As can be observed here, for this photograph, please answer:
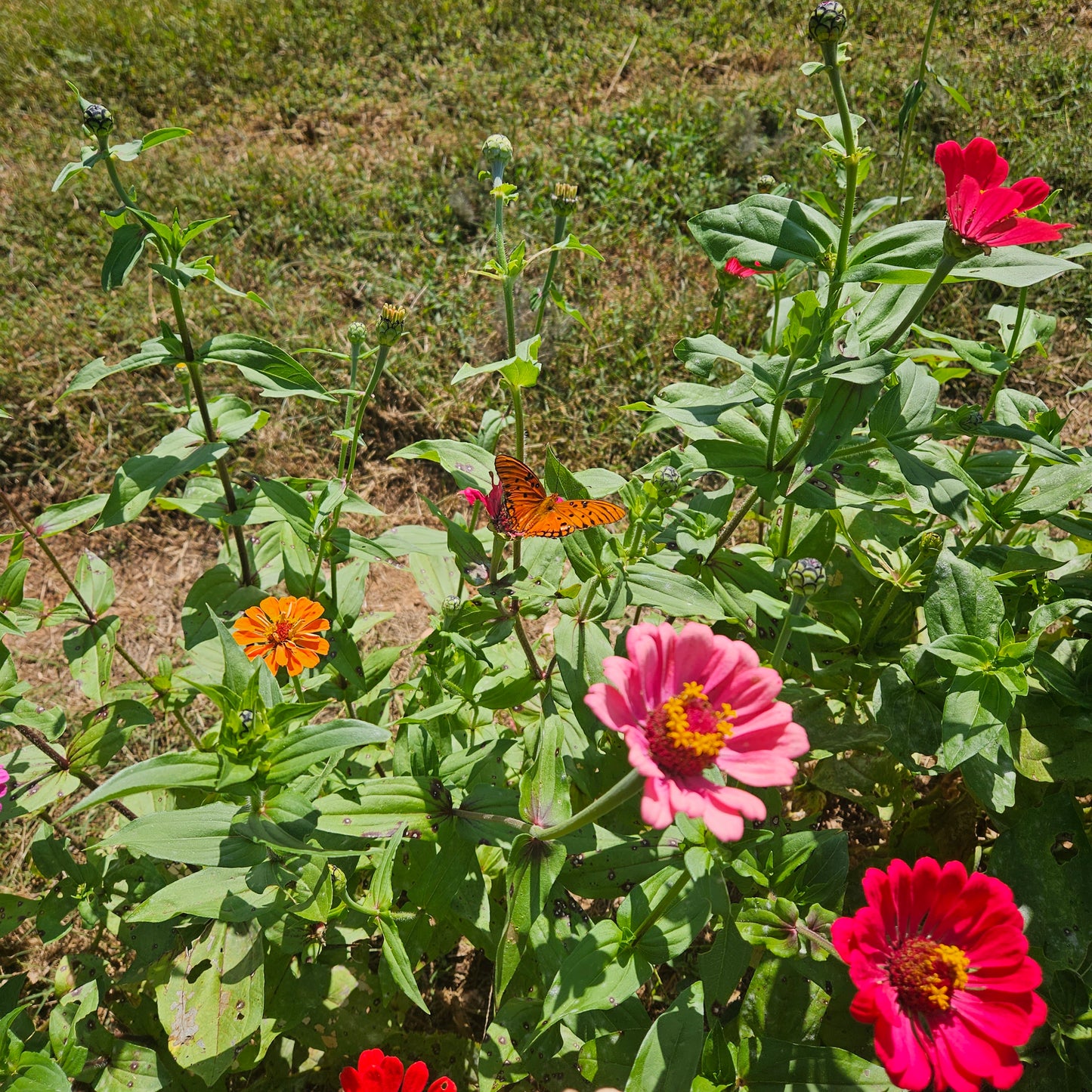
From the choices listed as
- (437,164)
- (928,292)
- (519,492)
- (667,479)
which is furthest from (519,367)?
(437,164)

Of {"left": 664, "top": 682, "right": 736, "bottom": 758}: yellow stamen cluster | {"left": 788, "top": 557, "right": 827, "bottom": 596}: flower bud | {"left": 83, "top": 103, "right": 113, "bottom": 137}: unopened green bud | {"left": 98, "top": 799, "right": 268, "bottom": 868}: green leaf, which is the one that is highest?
{"left": 83, "top": 103, "right": 113, "bottom": 137}: unopened green bud

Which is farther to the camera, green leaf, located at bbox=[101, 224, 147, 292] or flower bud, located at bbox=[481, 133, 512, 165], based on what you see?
flower bud, located at bbox=[481, 133, 512, 165]

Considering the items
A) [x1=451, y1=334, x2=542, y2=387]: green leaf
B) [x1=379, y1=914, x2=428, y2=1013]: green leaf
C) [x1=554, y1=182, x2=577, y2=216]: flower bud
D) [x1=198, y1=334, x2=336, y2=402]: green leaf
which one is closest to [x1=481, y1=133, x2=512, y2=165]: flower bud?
[x1=554, y1=182, x2=577, y2=216]: flower bud

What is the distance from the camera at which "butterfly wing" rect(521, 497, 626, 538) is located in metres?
1.62

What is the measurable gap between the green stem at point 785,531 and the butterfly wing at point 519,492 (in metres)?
0.89

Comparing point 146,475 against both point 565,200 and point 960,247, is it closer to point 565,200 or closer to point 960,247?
point 565,200

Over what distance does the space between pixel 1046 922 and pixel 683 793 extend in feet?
4.37

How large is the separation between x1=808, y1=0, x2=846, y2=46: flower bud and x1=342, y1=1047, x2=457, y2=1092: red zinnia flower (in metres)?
2.06

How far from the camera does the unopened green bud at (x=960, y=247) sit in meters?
1.56

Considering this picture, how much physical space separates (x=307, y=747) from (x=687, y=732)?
2.66 ft

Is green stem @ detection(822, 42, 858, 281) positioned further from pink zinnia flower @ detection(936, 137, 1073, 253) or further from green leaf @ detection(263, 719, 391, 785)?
green leaf @ detection(263, 719, 391, 785)

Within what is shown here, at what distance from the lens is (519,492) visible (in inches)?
69.2

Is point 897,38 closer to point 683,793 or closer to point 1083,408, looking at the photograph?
point 1083,408

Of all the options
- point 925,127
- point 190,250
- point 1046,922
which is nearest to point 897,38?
point 925,127
